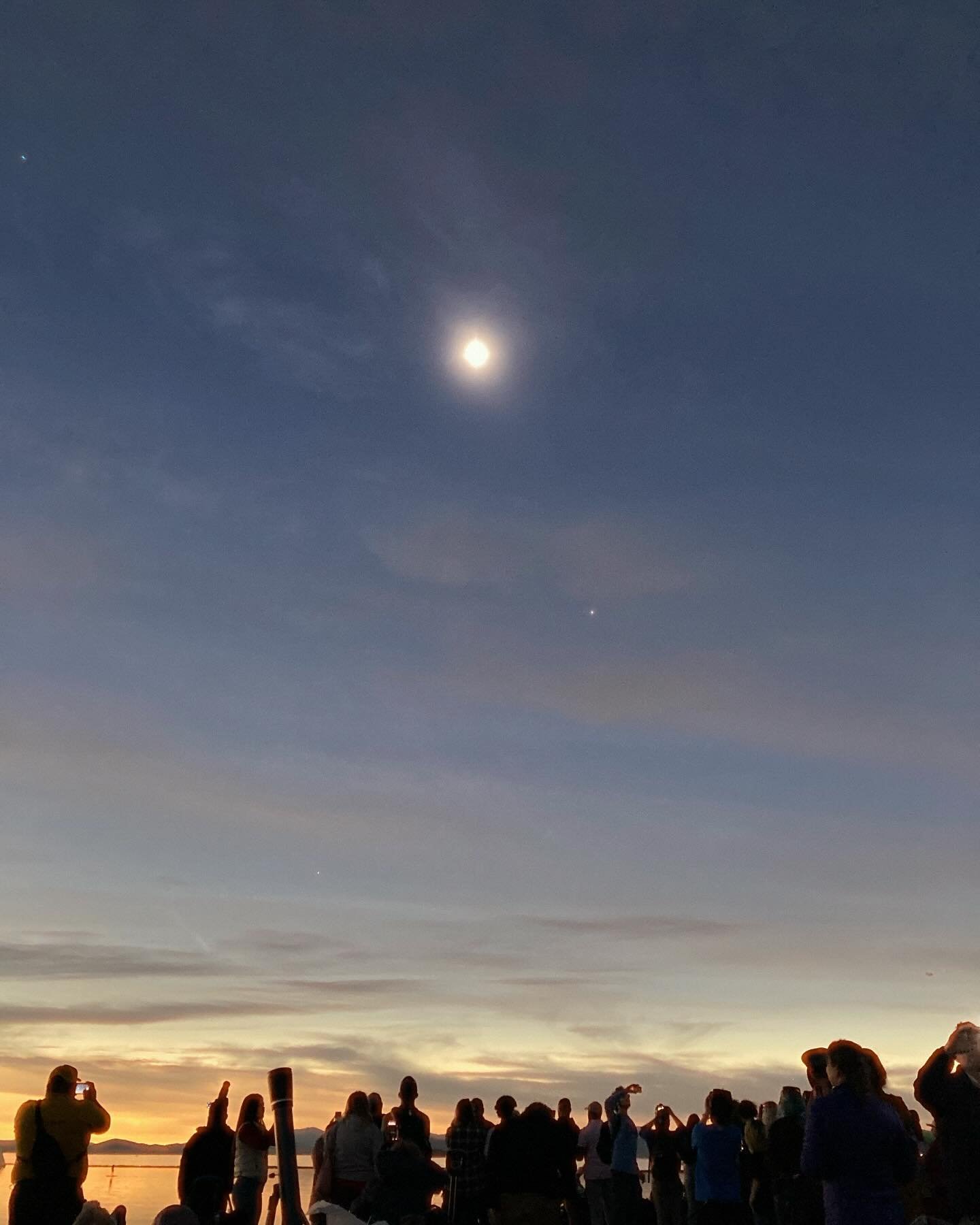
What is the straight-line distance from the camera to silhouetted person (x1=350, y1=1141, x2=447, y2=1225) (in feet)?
32.4

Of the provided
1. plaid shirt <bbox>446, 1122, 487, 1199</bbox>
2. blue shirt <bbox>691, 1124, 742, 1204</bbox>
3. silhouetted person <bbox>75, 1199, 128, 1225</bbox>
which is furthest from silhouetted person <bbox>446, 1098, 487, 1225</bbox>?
silhouetted person <bbox>75, 1199, 128, 1225</bbox>

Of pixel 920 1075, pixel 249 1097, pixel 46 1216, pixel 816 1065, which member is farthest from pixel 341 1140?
pixel 920 1075

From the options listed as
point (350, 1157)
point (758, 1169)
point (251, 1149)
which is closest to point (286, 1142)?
point (350, 1157)

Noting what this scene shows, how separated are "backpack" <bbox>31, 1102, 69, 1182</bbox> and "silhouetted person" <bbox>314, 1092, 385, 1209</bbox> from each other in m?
2.70

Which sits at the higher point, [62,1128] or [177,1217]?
[62,1128]

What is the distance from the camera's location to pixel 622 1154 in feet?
49.3

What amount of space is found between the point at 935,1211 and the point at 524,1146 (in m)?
3.28

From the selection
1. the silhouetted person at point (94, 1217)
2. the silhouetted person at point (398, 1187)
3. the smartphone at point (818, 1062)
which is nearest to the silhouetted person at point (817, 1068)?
the smartphone at point (818, 1062)

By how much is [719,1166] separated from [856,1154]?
18.4ft

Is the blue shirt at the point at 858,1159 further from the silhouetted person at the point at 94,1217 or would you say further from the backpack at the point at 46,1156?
the backpack at the point at 46,1156

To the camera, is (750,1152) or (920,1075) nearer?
(920,1075)

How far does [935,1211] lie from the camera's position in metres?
9.24

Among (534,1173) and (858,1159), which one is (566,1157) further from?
(858,1159)

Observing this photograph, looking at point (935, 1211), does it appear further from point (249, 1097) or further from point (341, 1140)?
point (249, 1097)
